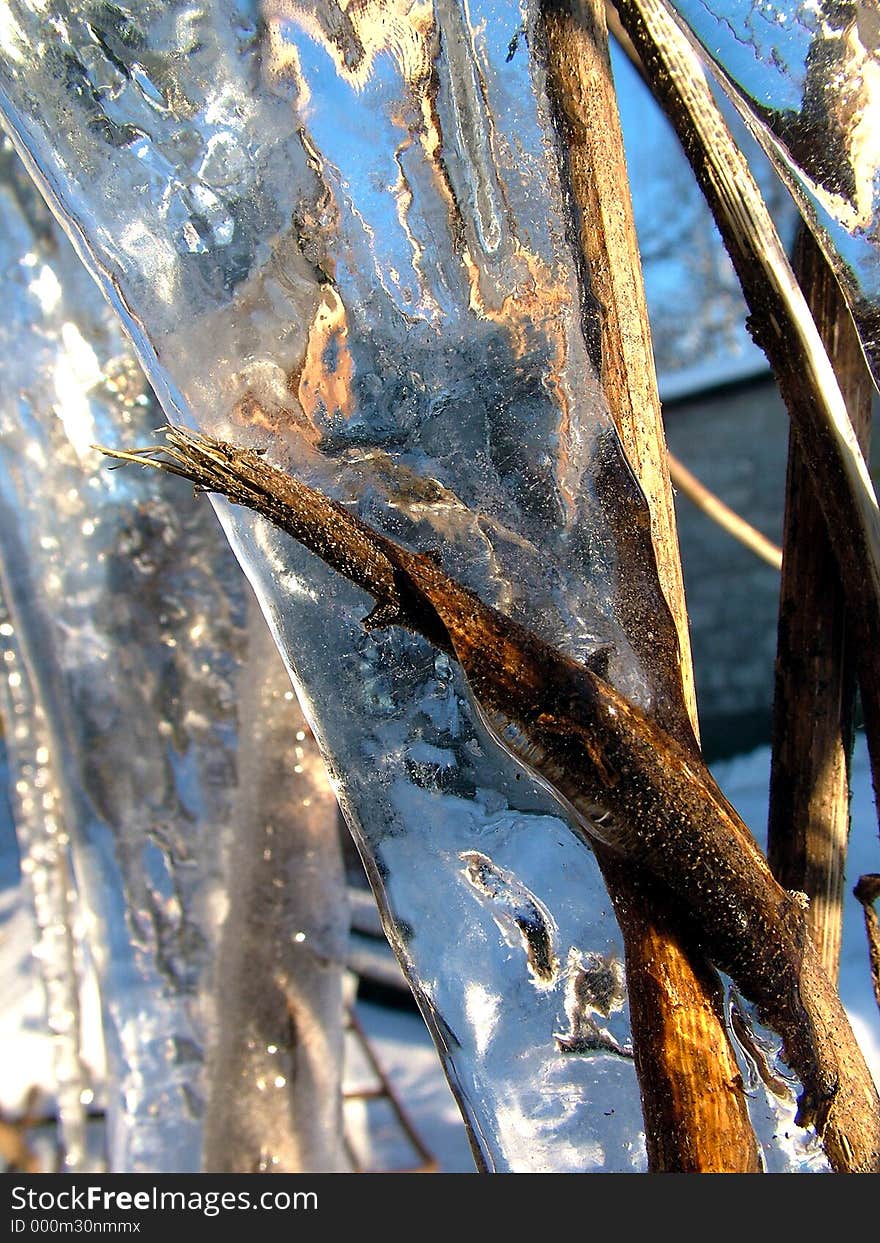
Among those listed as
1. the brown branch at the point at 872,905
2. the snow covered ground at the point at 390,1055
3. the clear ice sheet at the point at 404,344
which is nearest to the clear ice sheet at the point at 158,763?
A: the snow covered ground at the point at 390,1055

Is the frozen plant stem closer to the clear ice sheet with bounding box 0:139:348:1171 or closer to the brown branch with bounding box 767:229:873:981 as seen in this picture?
the brown branch with bounding box 767:229:873:981

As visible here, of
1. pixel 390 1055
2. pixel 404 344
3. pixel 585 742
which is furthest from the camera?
pixel 390 1055

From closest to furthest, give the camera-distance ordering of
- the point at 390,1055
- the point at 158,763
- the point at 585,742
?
the point at 585,742, the point at 158,763, the point at 390,1055

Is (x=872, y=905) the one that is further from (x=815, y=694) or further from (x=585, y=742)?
(x=585, y=742)

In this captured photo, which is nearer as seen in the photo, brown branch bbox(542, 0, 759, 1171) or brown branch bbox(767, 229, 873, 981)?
brown branch bbox(542, 0, 759, 1171)

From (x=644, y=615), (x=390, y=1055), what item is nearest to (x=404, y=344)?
(x=644, y=615)

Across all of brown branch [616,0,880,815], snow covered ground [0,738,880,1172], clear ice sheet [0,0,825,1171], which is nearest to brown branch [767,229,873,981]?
brown branch [616,0,880,815]
